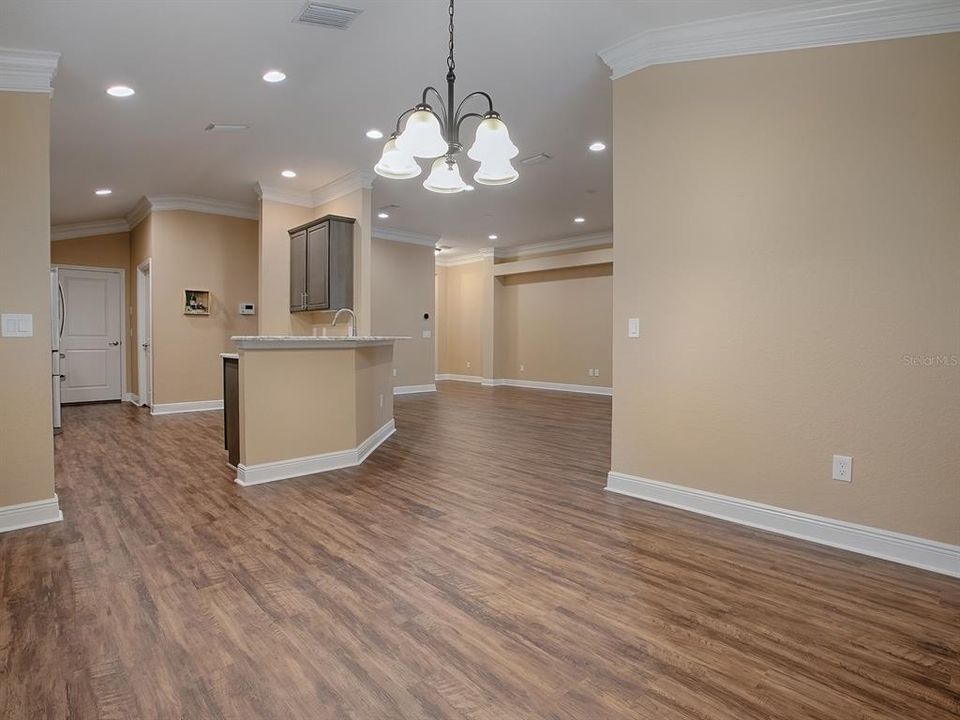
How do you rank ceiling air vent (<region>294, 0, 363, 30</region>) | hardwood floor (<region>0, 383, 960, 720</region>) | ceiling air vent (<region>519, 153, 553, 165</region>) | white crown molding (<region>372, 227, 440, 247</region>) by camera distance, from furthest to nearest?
white crown molding (<region>372, 227, 440, 247</region>) → ceiling air vent (<region>519, 153, 553, 165</region>) → ceiling air vent (<region>294, 0, 363, 30</region>) → hardwood floor (<region>0, 383, 960, 720</region>)

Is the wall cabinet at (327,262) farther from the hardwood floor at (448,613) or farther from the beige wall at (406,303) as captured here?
the hardwood floor at (448,613)

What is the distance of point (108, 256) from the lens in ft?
26.7

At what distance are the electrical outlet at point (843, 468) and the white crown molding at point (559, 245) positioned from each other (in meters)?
7.14

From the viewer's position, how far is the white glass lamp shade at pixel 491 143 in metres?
2.44

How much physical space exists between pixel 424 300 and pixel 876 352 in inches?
319

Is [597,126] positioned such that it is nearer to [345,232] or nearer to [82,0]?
[345,232]

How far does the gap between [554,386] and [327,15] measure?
8365 mm

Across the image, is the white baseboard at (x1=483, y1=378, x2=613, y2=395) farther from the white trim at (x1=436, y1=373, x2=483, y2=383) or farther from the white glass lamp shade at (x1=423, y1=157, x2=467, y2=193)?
the white glass lamp shade at (x1=423, y1=157, x2=467, y2=193)

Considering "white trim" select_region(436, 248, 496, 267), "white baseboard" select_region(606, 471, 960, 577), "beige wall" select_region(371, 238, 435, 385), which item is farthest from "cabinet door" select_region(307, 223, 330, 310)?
"white trim" select_region(436, 248, 496, 267)

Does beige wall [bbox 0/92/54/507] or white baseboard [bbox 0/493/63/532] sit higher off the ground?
beige wall [bbox 0/92/54/507]

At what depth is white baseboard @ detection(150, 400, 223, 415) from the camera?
22.9ft

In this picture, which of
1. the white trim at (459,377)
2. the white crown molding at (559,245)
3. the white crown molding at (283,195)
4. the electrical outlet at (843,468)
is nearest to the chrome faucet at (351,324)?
the white crown molding at (283,195)

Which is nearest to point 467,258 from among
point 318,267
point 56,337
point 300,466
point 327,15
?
point 318,267

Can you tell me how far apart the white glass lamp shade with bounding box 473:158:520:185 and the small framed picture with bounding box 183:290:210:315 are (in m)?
6.06
